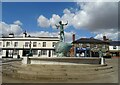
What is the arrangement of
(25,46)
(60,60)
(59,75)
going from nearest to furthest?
(59,75) < (60,60) < (25,46)

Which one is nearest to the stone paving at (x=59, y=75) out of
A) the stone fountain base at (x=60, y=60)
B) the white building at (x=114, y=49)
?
the stone fountain base at (x=60, y=60)

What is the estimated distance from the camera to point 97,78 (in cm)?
1512

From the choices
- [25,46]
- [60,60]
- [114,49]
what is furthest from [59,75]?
[114,49]

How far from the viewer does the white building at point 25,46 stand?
58.5 m

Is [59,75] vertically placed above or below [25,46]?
below

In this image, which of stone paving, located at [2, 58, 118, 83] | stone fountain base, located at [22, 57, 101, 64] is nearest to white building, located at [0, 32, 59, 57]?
stone fountain base, located at [22, 57, 101, 64]

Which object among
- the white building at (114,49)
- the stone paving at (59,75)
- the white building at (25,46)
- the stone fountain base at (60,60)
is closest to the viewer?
the stone paving at (59,75)

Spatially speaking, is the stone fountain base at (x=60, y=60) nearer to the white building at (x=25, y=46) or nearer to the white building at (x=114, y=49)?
the white building at (x=25, y=46)

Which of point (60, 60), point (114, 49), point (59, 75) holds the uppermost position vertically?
point (114, 49)

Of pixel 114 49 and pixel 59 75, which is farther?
pixel 114 49

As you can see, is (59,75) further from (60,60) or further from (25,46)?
(25,46)

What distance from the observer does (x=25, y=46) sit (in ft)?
196

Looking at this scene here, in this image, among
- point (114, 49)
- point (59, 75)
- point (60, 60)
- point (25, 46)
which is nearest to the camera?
point (59, 75)

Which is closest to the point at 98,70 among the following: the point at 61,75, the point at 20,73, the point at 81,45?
the point at 61,75
